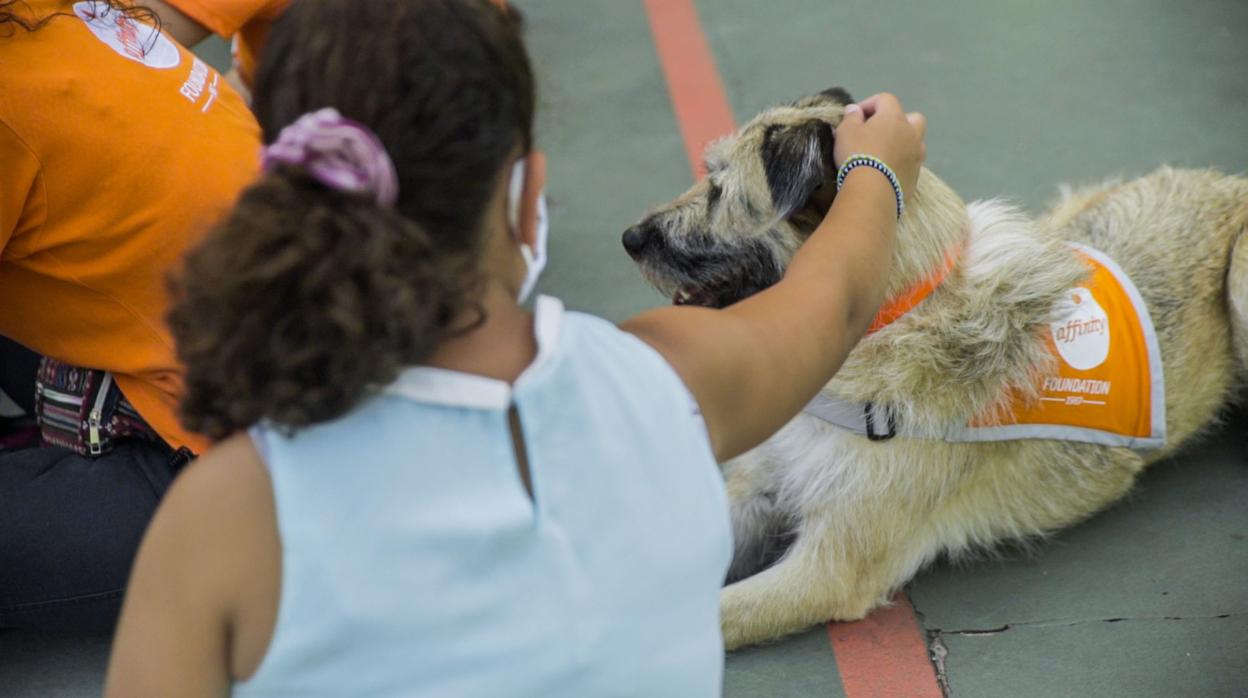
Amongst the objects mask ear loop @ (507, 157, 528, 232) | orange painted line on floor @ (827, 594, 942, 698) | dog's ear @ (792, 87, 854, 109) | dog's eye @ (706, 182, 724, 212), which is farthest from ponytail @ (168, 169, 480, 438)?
orange painted line on floor @ (827, 594, 942, 698)

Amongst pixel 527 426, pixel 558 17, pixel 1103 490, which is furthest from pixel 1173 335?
pixel 558 17

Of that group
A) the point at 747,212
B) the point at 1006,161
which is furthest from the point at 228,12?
the point at 1006,161

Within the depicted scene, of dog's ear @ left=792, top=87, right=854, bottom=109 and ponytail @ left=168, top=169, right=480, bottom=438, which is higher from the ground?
ponytail @ left=168, top=169, right=480, bottom=438

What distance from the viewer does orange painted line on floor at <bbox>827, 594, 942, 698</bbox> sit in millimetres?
2857

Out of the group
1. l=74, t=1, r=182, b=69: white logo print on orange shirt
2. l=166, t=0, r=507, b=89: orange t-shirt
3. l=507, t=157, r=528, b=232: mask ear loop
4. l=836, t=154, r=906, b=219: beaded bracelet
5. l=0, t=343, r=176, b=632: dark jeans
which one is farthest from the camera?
l=166, t=0, r=507, b=89: orange t-shirt

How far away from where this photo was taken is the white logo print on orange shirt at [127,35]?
249 cm

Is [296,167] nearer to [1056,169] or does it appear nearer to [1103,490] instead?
[1103,490]

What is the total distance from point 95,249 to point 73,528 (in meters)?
0.72

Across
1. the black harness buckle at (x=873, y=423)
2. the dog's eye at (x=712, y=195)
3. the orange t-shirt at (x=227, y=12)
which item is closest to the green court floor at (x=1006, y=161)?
the black harness buckle at (x=873, y=423)

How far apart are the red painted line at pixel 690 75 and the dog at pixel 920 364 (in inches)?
73.2

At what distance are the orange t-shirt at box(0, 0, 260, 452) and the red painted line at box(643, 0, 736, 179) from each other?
249 centimetres

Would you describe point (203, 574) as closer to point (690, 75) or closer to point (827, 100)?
point (827, 100)

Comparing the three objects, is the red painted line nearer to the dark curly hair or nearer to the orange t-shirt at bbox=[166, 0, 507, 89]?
the orange t-shirt at bbox=[166, 0, 507, 89]

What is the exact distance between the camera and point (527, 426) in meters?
1.38
